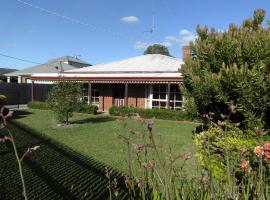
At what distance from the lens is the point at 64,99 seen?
1697 centimetres

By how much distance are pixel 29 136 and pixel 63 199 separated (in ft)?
25.6

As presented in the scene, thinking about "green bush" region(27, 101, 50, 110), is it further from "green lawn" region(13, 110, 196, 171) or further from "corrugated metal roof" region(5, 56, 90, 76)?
"corrugated metal roof" region(5, 56, 90, 76)

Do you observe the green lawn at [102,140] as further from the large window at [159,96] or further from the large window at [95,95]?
the large window at [95,95]

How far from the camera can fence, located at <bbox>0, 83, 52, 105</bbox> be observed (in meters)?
34.6

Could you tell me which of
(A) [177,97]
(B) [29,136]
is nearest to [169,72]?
(A) [177,97]

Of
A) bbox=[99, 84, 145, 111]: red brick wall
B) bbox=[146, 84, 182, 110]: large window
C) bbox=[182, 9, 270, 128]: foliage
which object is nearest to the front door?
bbox=[99, 84, 145, 111]: red brick wall

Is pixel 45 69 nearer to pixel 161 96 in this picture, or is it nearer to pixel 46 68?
pixel 46 68

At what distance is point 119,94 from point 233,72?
2267cm

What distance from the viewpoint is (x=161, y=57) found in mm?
32281

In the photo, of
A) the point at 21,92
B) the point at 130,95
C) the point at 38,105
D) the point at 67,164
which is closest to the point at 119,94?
the point at 130,95

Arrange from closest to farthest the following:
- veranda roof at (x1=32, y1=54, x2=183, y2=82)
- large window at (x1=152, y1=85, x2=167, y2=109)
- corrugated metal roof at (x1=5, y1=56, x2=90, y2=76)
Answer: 1. veranda roof at (x1=32, y1=54, x2=183, y2=82)
2. large window at (x1=152, y1=85, x2=167, y2=109)
3. corrugated metal roof at (x1=5, y1=56, x2=90, y2=76)

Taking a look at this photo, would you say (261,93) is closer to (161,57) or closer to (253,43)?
(253,43)

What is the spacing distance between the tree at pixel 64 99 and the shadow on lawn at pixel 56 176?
22.0 feet

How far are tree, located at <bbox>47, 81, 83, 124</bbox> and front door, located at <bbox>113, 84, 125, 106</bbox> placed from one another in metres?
10.6
